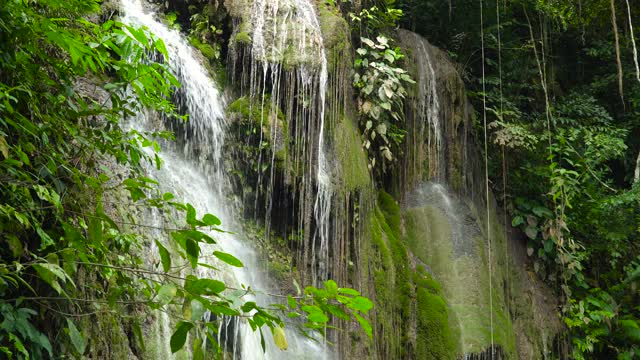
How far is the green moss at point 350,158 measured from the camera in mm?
6867

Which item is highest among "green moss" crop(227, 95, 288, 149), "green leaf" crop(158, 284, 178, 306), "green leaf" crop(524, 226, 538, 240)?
"green moss" crop(227, 95, 288, 149)

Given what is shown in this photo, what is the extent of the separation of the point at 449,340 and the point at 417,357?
0.45 metres

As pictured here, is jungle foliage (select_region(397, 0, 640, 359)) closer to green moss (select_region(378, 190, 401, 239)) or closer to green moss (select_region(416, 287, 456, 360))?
green moss (select_region(378, 190, 401, 239))

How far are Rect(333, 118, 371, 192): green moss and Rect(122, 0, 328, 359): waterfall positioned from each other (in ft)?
4.20

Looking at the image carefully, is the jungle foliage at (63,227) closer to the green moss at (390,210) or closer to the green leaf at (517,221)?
the green moss at (390,210)

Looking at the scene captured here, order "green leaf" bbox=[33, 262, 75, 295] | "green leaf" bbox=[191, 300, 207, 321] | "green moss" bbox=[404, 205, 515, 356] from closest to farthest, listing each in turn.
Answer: "green leaf" bbox=[191, 300, 207, 321] < "green leaf" bbox=[33, 262, 75, 295] < "green moss" bbox=[404, 205, 515, 356]

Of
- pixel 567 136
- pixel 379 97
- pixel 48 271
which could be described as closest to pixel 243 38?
pixel 379 97

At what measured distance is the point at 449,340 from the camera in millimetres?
7332

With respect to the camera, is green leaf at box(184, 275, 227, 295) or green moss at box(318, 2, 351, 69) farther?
green moss at box(318, 2, 351, 69)

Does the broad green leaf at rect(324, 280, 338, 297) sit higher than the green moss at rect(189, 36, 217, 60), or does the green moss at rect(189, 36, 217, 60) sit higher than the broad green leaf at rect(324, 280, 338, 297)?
the green moss at rect(189, 36, 217, 60)

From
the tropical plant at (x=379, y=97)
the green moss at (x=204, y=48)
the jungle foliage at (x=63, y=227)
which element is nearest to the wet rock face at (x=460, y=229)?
the tropical plant at (x=379, y=97)

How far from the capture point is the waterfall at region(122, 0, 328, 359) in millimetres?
5285

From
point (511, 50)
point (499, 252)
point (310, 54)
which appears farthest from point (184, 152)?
point (511, 50)

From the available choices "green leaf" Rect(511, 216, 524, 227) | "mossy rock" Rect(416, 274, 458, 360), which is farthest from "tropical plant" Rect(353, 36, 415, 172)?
"green leaf" Rect(511, 216, 524, 227)
